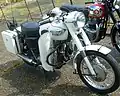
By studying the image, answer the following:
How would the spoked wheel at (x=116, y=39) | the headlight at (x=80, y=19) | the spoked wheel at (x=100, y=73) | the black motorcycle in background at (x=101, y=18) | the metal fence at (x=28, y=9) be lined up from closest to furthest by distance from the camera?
the spoked wheel at (x=100, y=73) < the headlight at (x=80, y=19) < the black motorcycle in background at (x=101, y=18) < the spoked wheel at (x=116, y=39) < the metal fence at (x=28, y=9)

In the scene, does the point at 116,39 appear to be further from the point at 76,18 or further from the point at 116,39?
the point at 76,18

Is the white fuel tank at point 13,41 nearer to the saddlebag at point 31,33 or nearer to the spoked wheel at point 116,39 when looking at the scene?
the saddlebag at point 31,33

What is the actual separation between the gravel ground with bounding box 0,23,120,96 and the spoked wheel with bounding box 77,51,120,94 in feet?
0.43

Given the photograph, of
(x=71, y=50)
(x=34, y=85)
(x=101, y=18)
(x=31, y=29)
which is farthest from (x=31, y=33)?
(x=101, y=18)

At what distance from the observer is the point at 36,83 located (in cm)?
417

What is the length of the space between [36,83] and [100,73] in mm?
1042

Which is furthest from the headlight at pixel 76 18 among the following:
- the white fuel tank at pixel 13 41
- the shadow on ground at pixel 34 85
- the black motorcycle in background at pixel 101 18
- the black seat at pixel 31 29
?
the white fuel tank at pixel 13 41

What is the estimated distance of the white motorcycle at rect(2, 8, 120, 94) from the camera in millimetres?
3508

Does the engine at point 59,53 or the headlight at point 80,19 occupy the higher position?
the headlight at point 80,19

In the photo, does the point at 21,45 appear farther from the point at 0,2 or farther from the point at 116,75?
the point at 0,2

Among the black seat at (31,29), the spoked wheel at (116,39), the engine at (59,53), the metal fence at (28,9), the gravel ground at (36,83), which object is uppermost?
the black seat at (31,29)

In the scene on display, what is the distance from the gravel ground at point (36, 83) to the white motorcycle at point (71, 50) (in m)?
0.23

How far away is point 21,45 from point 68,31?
1.00m

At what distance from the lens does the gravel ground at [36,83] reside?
3.88m
